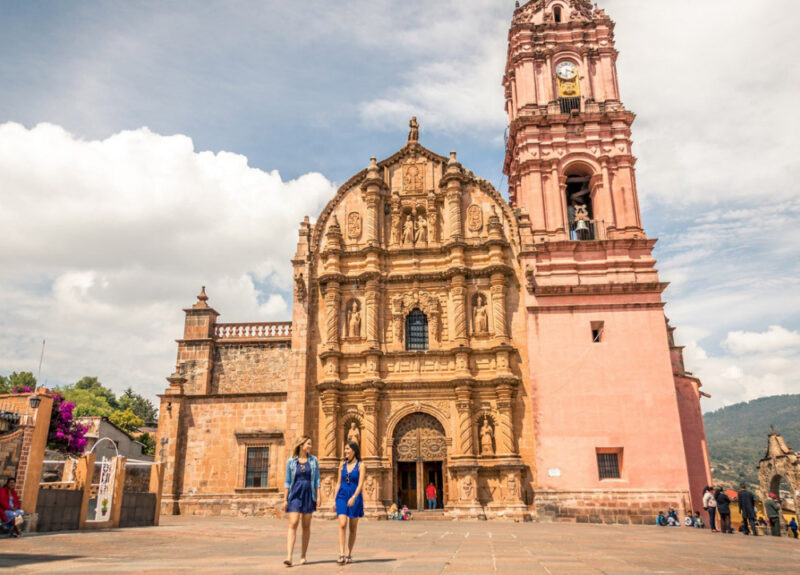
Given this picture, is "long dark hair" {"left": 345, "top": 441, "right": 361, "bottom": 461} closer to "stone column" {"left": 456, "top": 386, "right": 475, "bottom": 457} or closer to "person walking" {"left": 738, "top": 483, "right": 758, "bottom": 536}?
"person walking" {"left": 738, "top": 483, "right": 758, "bottom": 536}

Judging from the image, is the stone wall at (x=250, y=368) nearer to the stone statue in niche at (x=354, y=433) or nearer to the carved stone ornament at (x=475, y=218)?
the stone statue in niche at (x=354, y=433)

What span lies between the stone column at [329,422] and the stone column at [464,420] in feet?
15.5

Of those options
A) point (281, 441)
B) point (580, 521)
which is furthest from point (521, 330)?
point (281, 441)

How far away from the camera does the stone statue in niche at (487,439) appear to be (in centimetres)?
2289

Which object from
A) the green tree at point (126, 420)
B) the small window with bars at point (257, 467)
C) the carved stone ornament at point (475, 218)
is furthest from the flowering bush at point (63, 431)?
the green tree at point (126, 420)

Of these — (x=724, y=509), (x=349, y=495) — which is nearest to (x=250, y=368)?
(x=724, y=509)

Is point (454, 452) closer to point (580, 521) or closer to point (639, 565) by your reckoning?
point (580, 521)

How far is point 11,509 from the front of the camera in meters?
12.5

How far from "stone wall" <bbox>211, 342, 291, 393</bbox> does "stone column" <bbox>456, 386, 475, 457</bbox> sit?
7.47 meters

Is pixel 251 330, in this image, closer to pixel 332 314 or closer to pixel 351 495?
pixel 332 314

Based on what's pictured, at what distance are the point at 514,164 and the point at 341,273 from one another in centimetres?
982

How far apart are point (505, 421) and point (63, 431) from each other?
17.3 metres

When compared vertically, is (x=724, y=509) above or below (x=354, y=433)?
below

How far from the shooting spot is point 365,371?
2445 centimetres
